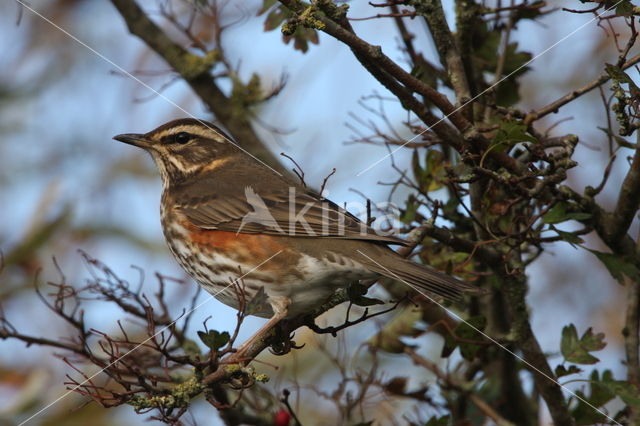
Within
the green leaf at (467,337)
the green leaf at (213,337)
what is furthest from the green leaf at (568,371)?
the green leaf at (213,337)

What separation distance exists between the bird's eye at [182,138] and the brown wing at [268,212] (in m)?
0.46

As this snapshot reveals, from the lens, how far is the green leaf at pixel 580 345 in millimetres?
3986

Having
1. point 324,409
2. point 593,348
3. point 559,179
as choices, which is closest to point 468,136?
point 559,179

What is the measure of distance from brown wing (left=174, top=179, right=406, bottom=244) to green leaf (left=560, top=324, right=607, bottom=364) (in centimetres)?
111

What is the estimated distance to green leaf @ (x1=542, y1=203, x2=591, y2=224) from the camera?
3.77 m

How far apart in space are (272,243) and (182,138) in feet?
4.80

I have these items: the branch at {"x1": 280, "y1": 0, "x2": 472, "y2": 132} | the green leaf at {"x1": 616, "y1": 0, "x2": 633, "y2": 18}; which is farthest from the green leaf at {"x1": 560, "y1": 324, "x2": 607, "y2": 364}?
the green leaf at {"x1": 616, "y1": 0, "x2": 633, "y2": 18}

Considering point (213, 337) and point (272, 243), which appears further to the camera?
point (272, 243)

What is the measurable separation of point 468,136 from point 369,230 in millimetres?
817

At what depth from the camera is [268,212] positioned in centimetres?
486

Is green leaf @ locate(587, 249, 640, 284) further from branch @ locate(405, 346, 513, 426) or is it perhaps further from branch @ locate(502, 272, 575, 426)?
branch @ locate(405, 346, 513, 426)

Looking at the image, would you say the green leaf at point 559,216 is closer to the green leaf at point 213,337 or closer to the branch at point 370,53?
the branch at point 370,53

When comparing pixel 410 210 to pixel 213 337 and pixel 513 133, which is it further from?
pixel 213 337

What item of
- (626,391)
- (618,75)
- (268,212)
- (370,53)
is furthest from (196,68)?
(626,391)
